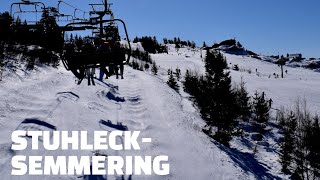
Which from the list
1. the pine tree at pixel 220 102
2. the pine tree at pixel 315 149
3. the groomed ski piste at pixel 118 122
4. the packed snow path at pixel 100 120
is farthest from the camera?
the pine tree at pixel 220 102

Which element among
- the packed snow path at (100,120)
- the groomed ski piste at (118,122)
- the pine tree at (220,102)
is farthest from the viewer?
the pine tree at (220,102)

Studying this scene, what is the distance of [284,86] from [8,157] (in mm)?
95918

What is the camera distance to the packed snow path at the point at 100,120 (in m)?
23.5

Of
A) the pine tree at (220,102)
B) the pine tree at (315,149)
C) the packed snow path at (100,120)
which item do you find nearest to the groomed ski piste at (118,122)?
the packed snow path at (100,120)

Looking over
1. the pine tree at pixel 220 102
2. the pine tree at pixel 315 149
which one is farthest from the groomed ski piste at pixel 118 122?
the pine tree at pixel 315 149

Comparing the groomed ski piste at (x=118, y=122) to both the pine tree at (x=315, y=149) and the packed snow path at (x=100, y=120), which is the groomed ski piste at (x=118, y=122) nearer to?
the packed snow path at (x=100, y=120)

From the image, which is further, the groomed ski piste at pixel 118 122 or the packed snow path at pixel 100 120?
the groomed ski piste at pixel 118 122

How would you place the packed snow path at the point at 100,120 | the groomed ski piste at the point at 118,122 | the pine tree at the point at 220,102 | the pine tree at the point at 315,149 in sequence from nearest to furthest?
the packed snow path at the point at 100,120 < the groomed ski piste at the point at 118,122 < the pine tree at the point at 315,149 < the pine tree at the point at 220,102

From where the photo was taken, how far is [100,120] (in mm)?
31000

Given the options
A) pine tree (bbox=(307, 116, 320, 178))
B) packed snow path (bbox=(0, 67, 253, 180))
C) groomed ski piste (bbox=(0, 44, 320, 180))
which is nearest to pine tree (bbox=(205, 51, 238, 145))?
groomed ski piste (bbox=(0, 44, 320, 180))

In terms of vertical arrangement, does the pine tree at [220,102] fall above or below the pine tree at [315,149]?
above

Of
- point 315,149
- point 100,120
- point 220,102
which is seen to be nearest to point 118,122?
point 100,120

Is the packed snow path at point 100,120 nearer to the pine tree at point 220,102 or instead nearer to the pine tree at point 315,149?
the pine tree at point 220,102

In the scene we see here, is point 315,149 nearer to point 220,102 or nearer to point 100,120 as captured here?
point 220,102
